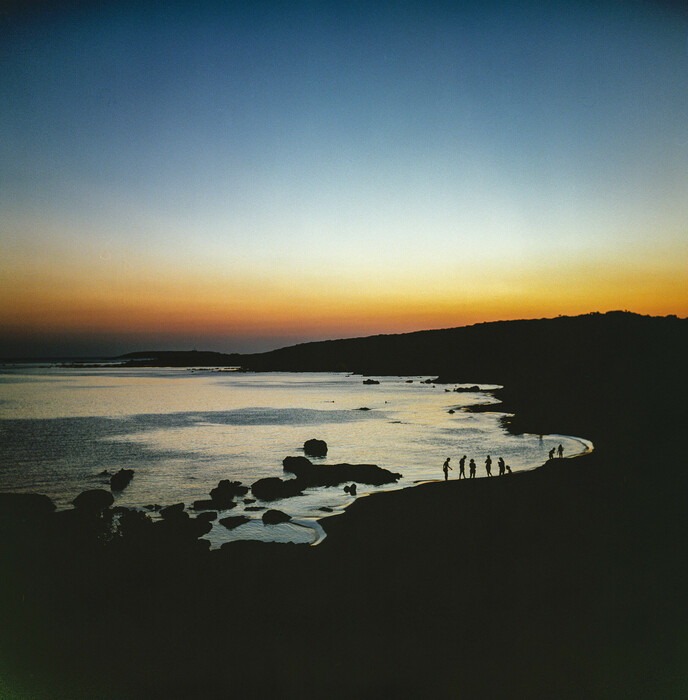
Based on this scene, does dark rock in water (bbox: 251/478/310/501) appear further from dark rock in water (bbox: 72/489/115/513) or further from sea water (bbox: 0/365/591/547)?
dark rock in water (bbox: 72/489/115/513)

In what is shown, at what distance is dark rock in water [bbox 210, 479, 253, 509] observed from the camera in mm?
26875

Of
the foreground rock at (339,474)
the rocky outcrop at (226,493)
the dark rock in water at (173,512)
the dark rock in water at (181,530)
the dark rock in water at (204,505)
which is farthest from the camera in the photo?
the foreground rock at (339,474)

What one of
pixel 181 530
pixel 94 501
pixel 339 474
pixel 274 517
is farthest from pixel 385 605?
pixel 339 474

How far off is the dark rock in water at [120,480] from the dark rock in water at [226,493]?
750 cm

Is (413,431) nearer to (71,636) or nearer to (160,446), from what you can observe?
(160,446)

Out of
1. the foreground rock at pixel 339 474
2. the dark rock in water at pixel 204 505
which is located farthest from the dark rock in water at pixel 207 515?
the foreground rock at pixel 339 474

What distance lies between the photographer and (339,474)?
110 ft

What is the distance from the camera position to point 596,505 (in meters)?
21.1

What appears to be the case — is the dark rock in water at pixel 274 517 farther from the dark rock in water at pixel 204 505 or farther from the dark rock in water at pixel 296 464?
the dark rock in water at pixel 296 464

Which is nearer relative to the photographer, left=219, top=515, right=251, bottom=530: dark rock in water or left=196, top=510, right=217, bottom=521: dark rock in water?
left=219, top=515, right=251, bottom=530: dark rock in water

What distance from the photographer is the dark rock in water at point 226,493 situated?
2688 centimetres

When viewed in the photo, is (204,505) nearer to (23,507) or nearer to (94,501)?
(94,501)

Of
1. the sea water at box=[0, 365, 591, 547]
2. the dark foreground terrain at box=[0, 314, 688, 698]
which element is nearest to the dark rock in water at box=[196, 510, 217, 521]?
the sea water at box=[0, 365, 591, 547]

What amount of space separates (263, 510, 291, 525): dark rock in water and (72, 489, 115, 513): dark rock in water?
9689 millimetres
